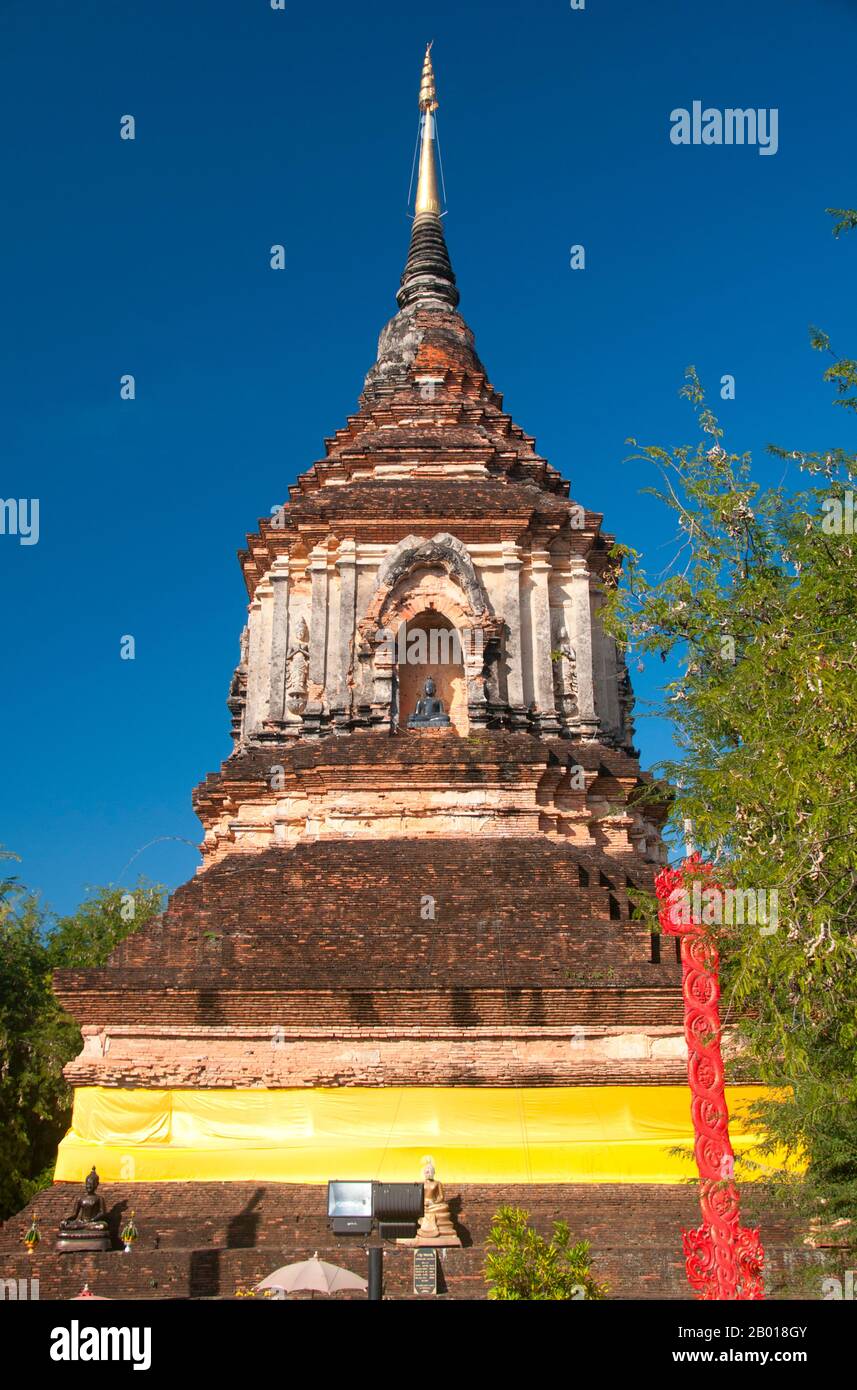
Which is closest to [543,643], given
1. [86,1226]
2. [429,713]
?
[429,713]

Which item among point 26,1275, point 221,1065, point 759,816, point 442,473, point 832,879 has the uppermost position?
point 442,473

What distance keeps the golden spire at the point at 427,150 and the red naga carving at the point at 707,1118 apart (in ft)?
73.5

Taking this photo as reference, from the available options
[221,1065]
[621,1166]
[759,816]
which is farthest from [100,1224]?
[759,816]

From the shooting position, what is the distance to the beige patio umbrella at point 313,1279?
1080 cm

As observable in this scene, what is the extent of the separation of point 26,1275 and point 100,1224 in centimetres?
87

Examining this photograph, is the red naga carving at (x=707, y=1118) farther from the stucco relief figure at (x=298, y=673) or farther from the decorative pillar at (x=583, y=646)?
the stucco relief figure at (x=298, y=673)

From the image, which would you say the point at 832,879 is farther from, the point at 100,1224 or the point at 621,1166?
the point at 100,1224

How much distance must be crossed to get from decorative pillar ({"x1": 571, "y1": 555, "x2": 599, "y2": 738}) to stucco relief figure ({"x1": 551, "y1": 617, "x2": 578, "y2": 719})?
0.09 metres

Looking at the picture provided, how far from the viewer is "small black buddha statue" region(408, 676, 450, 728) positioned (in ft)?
63.1

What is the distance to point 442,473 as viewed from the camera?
2175 cm

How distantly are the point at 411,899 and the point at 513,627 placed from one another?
660 centimetres

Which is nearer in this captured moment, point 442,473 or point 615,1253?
point 615,1253

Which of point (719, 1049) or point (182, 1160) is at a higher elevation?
point (719, 1049)

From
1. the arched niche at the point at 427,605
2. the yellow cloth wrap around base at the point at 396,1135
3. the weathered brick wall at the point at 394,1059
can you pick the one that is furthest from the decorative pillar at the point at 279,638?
the yellow cloth wrap around base at the point at 396,1135
